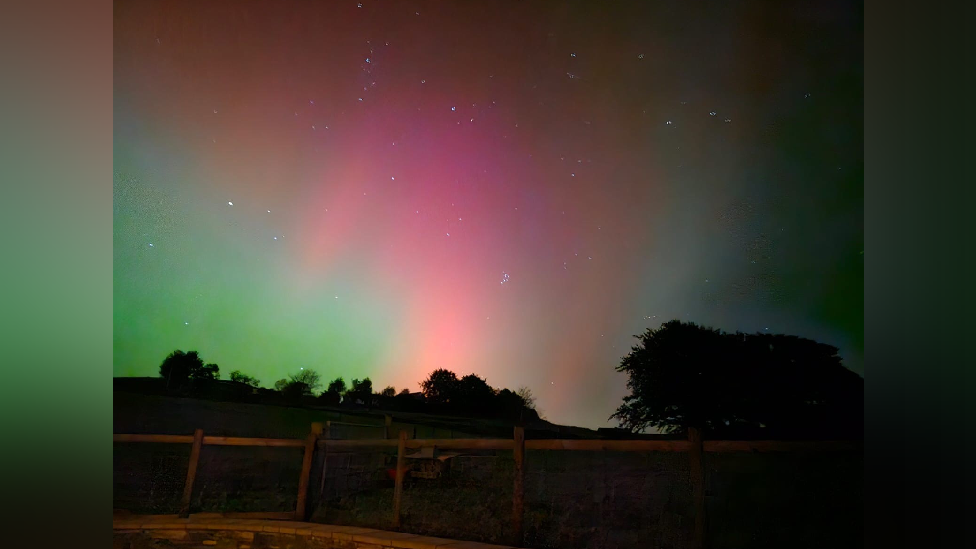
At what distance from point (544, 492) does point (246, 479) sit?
6.46 ft

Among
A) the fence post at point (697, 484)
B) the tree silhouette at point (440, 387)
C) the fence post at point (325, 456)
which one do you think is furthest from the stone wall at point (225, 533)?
the fence post at point (697, 484)

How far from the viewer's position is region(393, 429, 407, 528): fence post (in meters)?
4.27

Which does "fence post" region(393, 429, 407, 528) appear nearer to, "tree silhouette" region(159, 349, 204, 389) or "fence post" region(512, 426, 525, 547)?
"fence post" region(512, 426, 525, 547)

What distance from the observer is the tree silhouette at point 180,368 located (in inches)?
192

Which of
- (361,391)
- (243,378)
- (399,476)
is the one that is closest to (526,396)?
(399,476)

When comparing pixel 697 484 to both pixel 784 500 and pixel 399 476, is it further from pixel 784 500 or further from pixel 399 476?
pixel 399 476

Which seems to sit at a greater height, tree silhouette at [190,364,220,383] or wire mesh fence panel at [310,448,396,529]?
tree silhouette at [190,364,220,383]

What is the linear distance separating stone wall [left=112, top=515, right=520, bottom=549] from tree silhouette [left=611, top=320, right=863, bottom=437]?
5.52ft

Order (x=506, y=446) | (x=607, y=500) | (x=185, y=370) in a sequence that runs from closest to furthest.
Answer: (x=506, y=446)
(x=607, y=500)
(x=185, y=370)

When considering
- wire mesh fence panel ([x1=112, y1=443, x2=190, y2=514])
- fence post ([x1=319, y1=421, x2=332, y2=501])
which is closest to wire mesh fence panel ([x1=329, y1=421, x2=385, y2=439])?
fence post ([x1=319, y1=421, x2=332, y2=501])

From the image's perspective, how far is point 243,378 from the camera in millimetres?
4863

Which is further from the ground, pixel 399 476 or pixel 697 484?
pixel 697 484

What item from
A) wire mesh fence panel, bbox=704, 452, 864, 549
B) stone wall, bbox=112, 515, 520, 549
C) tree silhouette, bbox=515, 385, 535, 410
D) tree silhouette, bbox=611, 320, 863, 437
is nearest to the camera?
wire mesh fence panel, bbox=704, 452, 864, 549

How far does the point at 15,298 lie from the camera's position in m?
2.46
